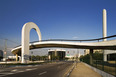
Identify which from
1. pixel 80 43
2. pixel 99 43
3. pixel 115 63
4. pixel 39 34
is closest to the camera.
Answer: pixel 115 63

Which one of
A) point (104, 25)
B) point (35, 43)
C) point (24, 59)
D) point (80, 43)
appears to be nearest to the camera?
point (80, 43)

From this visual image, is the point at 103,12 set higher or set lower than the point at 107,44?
higher

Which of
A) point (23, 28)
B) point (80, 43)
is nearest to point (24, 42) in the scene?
point (23, 28)

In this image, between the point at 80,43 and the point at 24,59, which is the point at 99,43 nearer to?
the point at 80,43

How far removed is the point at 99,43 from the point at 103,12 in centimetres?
2776

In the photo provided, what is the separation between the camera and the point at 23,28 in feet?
154

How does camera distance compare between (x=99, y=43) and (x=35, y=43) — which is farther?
(x=35, y=43)

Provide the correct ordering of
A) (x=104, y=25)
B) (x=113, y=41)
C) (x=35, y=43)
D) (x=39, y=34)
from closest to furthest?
(x=113, y=41), (x=35, y=43), (x=104, y=25), (x=39, y=34)

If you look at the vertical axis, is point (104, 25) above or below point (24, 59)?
Answer: above

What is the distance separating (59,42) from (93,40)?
40.4ft

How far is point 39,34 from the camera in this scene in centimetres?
6341

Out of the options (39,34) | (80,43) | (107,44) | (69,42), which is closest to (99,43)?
(107,44)

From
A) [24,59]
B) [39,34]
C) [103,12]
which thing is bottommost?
[24,59]

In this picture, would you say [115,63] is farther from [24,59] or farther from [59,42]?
[24,59]
